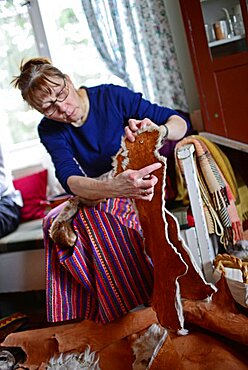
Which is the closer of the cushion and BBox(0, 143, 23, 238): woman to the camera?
BBox(0, 143, 23, 238): woman

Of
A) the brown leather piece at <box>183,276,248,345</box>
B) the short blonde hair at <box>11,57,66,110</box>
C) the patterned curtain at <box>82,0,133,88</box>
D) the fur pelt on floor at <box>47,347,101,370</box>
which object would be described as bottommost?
the fur pelt on floor at <box>47,347,101,370</box>

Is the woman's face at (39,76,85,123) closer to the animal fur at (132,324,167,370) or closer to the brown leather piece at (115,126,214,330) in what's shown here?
the brown leather piece at (115,126,214,330)

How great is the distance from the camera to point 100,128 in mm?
1873

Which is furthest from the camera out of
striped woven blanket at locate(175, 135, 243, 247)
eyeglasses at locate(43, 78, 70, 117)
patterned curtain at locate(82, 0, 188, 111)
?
patterned curtain at locate(82, 0, 188, 111)

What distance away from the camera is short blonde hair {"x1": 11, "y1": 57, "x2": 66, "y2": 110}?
66.9 inches

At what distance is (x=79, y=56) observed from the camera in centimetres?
301

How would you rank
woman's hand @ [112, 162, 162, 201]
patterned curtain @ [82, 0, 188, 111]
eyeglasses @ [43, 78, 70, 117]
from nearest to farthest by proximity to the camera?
woman's hand @ [112, 162, 162, 201] → eyeglasses @ [43, 78, 70, 117] → patterned curtain @ [82, 0, 188, 111]

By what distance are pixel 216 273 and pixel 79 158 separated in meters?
0.68

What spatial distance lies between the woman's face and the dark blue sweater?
0.07 m

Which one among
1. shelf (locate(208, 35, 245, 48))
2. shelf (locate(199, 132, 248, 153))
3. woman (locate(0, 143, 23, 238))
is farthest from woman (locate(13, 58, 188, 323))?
shelf (locate(208, 35, 245, 48))

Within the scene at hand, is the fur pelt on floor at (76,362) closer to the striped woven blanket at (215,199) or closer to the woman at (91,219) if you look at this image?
the woman at (91,219)

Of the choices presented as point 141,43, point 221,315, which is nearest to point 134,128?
point 221,315

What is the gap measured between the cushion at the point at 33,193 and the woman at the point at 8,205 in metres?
0.05

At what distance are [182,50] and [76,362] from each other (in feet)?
6.13
